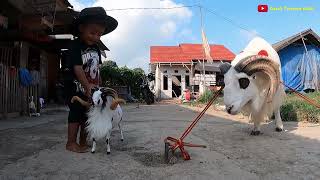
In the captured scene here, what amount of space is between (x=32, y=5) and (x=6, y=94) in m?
2.34

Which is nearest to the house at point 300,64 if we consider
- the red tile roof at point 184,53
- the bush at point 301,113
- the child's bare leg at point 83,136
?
the red tile roof at point 184,53

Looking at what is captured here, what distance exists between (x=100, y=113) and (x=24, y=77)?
6.81 meters

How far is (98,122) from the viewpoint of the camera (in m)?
5.23

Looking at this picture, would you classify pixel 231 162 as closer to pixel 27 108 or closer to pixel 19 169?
pixel 19 169

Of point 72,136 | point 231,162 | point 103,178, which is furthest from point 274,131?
point 103,178

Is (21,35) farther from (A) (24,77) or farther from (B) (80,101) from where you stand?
(B) (80,101)

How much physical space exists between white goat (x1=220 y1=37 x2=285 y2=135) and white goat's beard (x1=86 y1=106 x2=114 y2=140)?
1851mm

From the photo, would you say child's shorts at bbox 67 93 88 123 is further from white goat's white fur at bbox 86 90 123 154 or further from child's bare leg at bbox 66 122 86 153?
white goat's white fur at bbox 86 90 123 154

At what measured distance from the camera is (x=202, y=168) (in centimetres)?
450

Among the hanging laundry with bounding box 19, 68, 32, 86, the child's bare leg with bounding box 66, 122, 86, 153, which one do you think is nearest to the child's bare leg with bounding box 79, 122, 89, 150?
the child's bare leg with bounding box 66, 122, 86, 153

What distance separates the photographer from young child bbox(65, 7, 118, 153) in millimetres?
5426

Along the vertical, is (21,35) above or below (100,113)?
above

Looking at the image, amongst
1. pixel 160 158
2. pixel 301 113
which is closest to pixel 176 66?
pixel 301 113

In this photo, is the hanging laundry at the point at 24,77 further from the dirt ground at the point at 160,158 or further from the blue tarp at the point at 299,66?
the blue tarp at the point at 299,66
